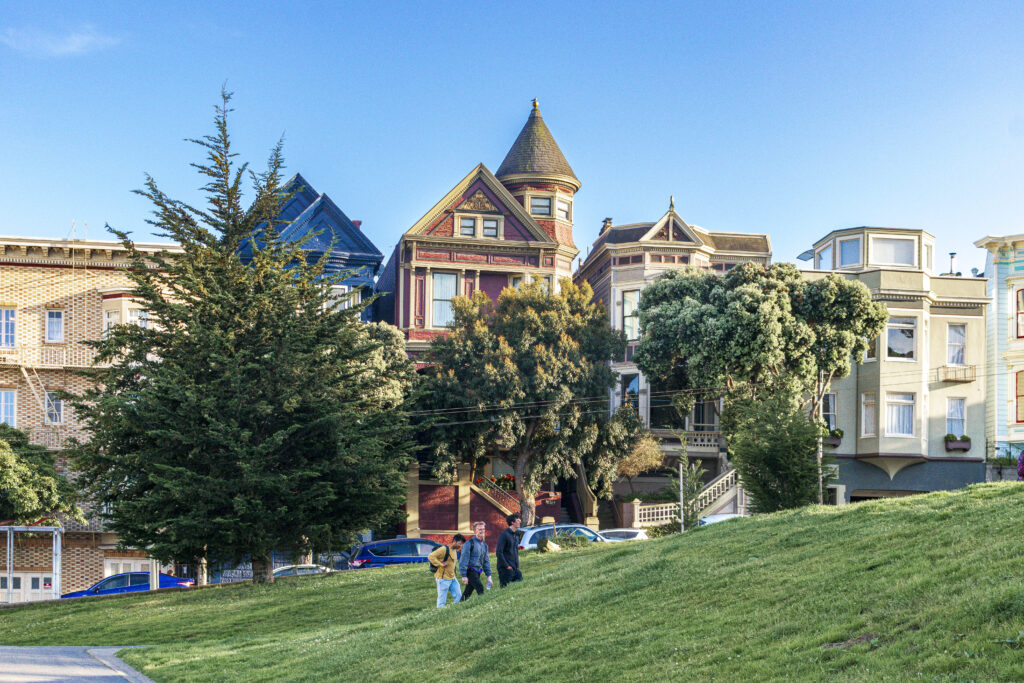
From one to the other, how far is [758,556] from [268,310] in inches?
696

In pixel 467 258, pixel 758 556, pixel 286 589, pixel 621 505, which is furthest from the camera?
pixel 467 258

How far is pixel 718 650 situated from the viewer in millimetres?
11797

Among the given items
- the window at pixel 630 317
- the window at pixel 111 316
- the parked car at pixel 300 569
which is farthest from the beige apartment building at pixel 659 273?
the window at pixel 111 316

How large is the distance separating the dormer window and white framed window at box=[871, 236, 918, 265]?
1509 cm

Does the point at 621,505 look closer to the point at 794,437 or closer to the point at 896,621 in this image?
the point at 794,437

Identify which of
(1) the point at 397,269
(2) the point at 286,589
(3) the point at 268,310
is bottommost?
(2) the point at 286,589

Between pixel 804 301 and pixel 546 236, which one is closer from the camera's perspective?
pixel 804 301

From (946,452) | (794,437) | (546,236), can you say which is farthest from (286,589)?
(946,452)

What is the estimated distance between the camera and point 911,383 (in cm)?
4659

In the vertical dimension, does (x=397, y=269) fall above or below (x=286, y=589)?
above

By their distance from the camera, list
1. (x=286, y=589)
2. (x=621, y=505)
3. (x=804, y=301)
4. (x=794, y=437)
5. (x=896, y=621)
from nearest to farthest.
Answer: (x=896, y=621) < (x=794, y=437) < (x=286, y=589) < (x=804, y=301) < (x=621, y=505)

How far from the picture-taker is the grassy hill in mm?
10336

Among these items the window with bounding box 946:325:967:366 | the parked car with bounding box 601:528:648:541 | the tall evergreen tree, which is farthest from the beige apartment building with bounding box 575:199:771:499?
the tall evergreen tree

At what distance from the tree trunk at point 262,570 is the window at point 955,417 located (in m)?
29.9
